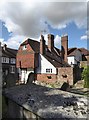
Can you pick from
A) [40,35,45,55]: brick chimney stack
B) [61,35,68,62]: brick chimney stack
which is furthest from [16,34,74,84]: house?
[61,35,68,62]: brick chimney stack

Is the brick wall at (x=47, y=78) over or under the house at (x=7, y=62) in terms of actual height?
under

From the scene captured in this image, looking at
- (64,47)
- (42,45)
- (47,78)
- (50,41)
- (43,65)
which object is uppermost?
(50,41)

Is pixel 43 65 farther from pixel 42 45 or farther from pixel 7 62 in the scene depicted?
pixel 7 62

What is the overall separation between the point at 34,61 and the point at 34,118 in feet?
79.9

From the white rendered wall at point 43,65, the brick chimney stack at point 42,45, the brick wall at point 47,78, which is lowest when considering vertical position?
the brick wall at point 47,78

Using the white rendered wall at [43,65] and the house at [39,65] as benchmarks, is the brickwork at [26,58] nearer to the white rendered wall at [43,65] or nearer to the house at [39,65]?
the house at [39,65]

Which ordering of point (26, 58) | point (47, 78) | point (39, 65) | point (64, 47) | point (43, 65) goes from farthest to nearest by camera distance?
point (64, 47) → point (26, 58) → point (39, 65) → point (43, 65) → point (47, 78)

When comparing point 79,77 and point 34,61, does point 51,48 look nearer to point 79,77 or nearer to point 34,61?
point 34,61

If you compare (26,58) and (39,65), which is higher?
(26,58)

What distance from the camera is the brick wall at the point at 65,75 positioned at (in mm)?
26656

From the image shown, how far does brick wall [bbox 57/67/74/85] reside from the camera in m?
26.7

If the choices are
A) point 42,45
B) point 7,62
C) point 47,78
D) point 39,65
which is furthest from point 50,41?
point 7,62

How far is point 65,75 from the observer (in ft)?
89.3

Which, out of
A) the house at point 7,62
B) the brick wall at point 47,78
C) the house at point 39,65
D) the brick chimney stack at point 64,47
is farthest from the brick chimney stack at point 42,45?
the house at point 7,62
